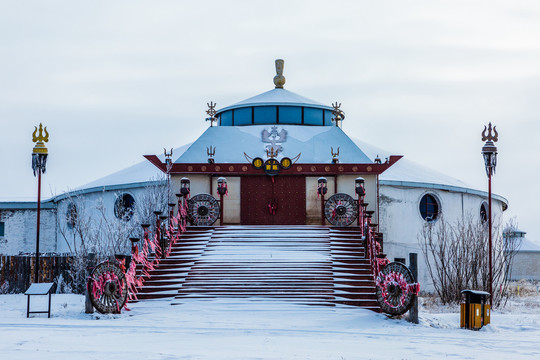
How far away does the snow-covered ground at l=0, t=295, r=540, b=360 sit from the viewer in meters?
10.1

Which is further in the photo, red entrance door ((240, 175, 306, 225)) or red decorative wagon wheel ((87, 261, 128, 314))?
red entrance door ((240, 175, 306, 225))

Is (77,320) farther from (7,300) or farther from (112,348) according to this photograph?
(7,300)

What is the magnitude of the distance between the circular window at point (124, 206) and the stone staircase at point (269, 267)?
6.98 meters

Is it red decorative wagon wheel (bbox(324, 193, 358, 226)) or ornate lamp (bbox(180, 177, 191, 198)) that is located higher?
ornate lamp (bbox(180, 177, 191, 198))

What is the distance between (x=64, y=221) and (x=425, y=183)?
13.7 metres

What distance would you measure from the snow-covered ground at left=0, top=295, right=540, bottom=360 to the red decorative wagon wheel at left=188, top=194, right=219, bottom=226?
6691 millimetres

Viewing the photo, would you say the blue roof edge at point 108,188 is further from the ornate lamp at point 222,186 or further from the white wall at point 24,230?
the ornate lamp at point 222,186

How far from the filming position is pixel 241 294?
17016mm

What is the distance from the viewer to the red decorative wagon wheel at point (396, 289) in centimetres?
1454

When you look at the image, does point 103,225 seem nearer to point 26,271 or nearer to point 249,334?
point 26,271

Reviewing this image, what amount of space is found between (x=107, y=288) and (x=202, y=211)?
8.68 meters

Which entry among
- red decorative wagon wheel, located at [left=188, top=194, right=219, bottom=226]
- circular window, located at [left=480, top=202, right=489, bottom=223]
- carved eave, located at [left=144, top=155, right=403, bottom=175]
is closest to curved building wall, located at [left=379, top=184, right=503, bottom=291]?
circular window, located at [left=480, top=202, right=489, bottom=223]

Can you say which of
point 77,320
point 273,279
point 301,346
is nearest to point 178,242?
point 273,279

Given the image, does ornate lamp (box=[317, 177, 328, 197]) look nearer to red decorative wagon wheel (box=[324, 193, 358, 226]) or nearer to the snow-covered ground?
red decorative wagon wheel (box=[324, 193, 358, 226])
